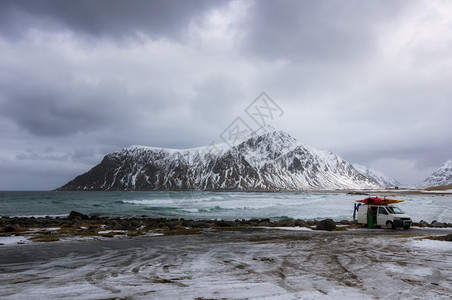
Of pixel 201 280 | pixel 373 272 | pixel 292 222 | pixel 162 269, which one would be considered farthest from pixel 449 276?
pixel 292 222

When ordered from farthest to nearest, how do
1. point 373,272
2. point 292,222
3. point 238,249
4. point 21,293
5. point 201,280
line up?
1. point 292,222
2. point 238,249
3. point 373,272
4. point 201,280
5. point 21,293

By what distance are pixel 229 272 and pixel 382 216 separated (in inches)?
937

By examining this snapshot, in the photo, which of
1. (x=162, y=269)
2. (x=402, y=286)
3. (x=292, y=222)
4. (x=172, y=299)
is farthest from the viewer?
(x=292, y=222)

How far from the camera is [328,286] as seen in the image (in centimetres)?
778

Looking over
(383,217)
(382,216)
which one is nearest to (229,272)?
(383,217)

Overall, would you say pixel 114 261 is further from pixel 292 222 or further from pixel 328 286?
pixel 292 222

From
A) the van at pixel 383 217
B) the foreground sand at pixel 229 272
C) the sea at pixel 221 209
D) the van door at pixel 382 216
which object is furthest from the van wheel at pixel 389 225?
the sea at pixel 221 209

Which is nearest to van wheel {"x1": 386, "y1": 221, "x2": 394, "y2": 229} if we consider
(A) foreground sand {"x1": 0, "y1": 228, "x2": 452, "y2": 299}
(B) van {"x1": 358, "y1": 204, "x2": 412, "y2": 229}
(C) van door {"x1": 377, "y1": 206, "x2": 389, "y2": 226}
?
(B) van {"x1": 358, "y1": 204, "x2": 412, "y2": 229}

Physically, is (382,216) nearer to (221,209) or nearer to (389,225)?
(389,225)

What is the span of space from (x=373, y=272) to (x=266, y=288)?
13.7ft

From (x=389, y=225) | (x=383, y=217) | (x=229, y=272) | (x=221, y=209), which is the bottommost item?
(x=221, y=209)

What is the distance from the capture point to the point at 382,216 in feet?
92.5

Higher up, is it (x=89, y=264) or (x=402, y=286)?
(x=402, y=286)

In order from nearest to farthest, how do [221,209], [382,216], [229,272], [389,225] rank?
[229,272], [389,225], [382,216], [221,209]
